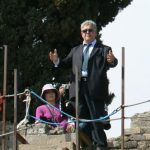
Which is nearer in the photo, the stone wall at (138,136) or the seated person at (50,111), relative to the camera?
the seated person at (50,111)

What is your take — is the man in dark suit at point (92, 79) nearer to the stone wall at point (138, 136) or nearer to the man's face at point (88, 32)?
the man's face at point (88, 32)

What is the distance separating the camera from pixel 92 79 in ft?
32.3

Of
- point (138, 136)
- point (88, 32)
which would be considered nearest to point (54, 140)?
point (88, 32)

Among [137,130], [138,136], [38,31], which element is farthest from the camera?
[38,31]

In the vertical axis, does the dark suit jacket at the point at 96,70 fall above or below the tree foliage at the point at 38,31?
below

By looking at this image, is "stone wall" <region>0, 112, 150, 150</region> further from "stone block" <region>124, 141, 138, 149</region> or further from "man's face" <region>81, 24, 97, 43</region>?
"man's face" <region>81, 24, 97, 43</region>

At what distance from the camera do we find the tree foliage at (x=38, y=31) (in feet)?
53.9

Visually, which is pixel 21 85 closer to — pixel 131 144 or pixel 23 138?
pixel 131 144

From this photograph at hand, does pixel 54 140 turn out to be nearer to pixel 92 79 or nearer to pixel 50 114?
pixel 50 114

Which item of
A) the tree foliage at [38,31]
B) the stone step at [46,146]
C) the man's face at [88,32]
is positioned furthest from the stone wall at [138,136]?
the tree foliage at [38,31]

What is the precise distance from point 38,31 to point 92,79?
279 inches

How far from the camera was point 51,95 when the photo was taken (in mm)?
10305

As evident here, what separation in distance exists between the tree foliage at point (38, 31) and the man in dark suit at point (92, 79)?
6.23 meters

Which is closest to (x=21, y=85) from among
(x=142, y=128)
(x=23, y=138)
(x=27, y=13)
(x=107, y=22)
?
(x=27, y=13)
